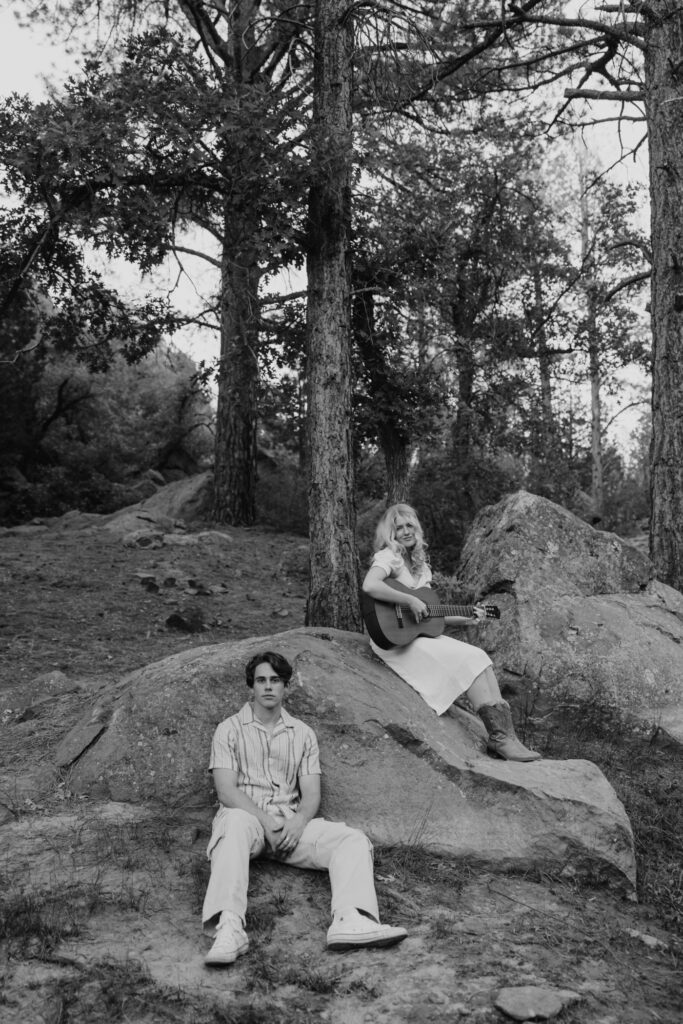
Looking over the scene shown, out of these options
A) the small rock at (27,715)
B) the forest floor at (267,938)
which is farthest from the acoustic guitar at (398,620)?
the small rock at (27,715)

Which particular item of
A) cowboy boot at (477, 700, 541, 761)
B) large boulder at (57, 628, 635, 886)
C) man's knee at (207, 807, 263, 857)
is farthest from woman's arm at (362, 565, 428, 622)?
man's knee at (207, 807, 263, 857)

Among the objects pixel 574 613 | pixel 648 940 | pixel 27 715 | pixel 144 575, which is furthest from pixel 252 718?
pixel 144 575

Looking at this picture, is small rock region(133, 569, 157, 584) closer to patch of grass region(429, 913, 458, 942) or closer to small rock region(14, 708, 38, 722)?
small rock region(14, 708, 38, 722)

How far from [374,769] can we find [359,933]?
1.29 m

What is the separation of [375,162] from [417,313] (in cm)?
605

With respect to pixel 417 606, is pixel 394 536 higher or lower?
higher

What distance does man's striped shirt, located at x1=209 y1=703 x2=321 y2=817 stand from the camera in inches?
166

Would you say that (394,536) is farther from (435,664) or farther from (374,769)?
(374,769)

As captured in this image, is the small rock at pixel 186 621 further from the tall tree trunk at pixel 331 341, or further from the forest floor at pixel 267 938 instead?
the forest floor at pixel 267 938

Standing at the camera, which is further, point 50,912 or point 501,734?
point 501,734

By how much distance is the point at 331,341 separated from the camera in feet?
27.6

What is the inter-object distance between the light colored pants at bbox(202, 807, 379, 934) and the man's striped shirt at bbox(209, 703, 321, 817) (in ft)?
0.68

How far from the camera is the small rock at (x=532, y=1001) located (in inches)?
116

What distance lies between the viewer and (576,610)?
25.0ft
